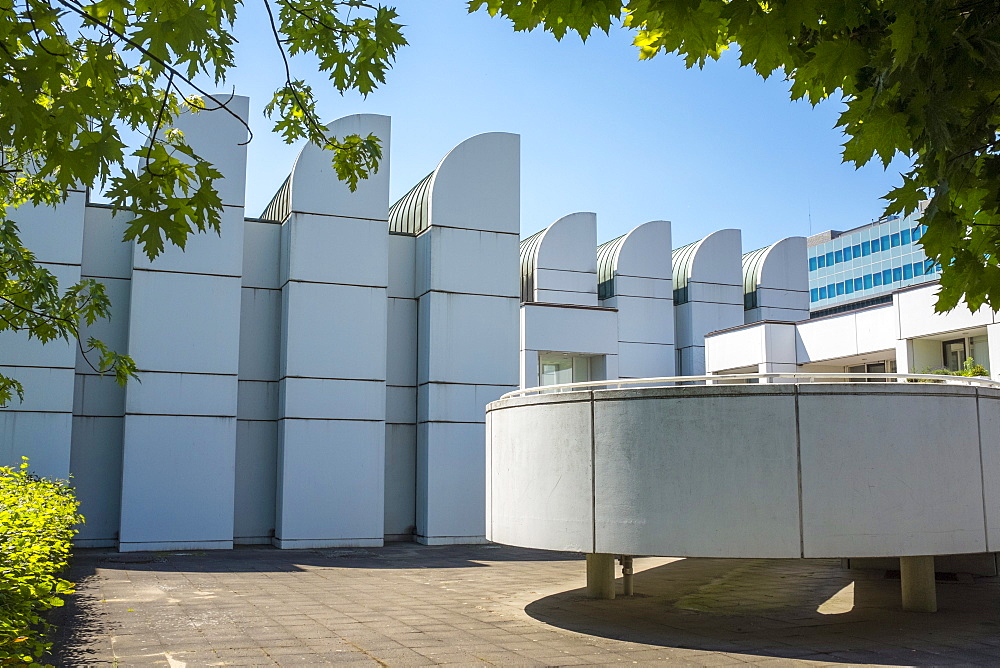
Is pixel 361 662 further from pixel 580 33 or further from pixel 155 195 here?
pixel 580 33

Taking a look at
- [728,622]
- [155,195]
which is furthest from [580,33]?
[728,622]

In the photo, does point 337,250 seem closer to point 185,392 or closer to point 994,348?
point 185,392

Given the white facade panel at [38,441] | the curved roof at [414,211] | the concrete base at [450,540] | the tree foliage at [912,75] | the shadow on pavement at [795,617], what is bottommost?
the shadow on pavement at [795,617]

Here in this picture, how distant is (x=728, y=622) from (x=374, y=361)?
11.3 metres

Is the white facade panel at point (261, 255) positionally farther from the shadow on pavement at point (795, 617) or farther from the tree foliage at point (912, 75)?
the tree foliage at point (912, 75)

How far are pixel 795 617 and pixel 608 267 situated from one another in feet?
74.0

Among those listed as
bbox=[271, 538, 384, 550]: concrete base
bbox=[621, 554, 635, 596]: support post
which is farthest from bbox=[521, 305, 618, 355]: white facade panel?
bbox=[621, 554, 635, 596]: support post

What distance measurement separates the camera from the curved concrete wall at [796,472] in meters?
10.2

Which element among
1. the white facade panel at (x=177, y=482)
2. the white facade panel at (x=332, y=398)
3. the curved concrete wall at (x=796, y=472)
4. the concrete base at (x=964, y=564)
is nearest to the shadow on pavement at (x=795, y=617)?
the concrete base at (x=964, y=564)

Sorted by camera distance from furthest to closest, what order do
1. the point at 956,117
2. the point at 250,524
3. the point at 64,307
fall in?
1. the point at 250,524
2. the point at 64,307
3. the point at 956,117

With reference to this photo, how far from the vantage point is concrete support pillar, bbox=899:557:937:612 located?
11766 millimetres

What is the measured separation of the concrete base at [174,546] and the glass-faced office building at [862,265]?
5326 cm

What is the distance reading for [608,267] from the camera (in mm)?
33156

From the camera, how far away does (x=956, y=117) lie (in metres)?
2.71
